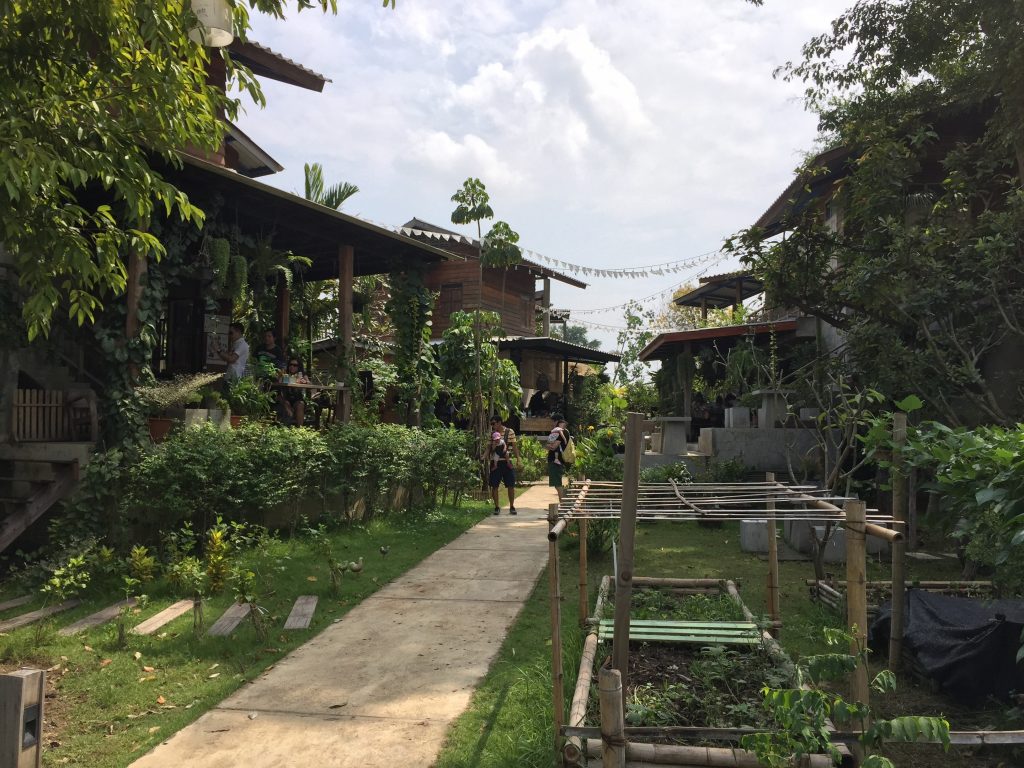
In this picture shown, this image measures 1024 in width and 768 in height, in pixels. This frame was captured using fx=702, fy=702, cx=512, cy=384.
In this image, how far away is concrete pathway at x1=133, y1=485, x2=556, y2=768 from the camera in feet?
13.2

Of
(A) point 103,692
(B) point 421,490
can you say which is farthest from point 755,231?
(A) point 103,692

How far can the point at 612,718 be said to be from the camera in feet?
9.46

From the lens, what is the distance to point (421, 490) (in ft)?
40.1

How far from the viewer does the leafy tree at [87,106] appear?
13.6 ft

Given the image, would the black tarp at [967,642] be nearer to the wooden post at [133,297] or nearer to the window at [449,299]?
the wooden post at [133,297]

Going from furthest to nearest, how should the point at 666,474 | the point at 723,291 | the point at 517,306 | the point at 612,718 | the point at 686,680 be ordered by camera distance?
the point at 517,306 → the point at 723,291 → the point at 666,474 → the point at 686,680 → the point at 612,718

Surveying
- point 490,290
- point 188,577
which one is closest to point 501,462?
point 188,577

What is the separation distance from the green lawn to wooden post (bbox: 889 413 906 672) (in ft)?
0.75

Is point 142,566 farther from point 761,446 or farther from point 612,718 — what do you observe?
point 761,446

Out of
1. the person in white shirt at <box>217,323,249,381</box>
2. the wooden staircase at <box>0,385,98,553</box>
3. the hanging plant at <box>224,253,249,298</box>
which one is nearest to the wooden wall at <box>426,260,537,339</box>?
the person in white shirt at <box>217,323,249,381</box>

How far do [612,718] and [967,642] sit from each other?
3053mm

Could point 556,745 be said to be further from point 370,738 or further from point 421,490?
point 421,490

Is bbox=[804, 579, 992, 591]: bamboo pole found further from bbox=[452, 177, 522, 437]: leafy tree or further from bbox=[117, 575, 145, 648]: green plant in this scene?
bbox=[452, 177, 522, 437]: leafy tree

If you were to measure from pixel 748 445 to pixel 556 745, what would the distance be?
1043cm
